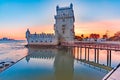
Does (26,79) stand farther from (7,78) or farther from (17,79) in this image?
(7,78)

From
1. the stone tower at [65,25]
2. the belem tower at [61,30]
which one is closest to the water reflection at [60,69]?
the belem tower at [61,30]

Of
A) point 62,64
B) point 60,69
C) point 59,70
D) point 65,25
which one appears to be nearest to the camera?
point 59,70

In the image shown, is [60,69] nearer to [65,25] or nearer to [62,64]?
[62,64]

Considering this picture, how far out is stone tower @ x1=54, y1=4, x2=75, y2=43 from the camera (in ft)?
204

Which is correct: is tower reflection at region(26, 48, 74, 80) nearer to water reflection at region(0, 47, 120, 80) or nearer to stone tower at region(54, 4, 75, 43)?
water reflection at region(0, 47, 120, 80)

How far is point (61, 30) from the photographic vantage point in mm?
63062

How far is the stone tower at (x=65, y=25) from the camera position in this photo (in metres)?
62.1

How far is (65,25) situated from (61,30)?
2.44m

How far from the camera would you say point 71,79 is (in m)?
17.2

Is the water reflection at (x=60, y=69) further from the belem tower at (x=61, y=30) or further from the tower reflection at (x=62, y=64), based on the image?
the belem tower at (x=61, y=30)

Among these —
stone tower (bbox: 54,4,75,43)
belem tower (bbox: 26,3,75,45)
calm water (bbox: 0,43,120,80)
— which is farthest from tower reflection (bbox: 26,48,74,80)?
stone tower (bbox: 54,4,75,43)

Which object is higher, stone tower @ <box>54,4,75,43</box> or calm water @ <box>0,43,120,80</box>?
stone tower @ <box>54,4,75,43</box>

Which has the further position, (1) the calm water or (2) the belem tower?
(2) the belem tower

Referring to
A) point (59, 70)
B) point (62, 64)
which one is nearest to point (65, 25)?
point (62, 64)
